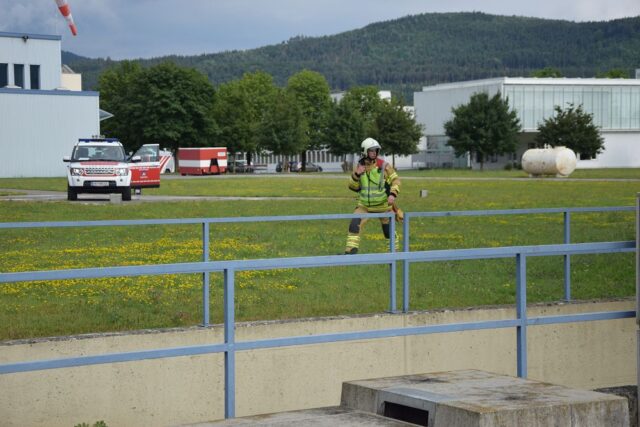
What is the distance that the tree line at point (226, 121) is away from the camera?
113438 millimetres

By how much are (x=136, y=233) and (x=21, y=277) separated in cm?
1492

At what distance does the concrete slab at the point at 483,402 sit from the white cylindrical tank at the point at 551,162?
72881 mm

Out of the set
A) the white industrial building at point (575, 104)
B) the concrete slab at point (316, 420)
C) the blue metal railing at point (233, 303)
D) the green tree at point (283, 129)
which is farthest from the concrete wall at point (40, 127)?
the concrete slab at point (316, 420)

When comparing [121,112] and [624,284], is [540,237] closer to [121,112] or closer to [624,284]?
[624,284]

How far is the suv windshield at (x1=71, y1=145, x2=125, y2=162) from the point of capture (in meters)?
38.0

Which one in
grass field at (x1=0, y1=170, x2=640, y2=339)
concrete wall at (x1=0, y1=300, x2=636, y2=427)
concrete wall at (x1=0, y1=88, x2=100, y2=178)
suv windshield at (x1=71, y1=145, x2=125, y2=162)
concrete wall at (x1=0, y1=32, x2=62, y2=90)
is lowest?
concrete wall at (x1=0, y1=300, x2=636, y2=427)

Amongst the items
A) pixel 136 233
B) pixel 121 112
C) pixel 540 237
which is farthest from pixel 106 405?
pixel 121 112

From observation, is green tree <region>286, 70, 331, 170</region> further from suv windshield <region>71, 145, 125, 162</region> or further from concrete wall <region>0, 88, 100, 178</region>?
suv windshield <region>71, 145, 125, 162</region>

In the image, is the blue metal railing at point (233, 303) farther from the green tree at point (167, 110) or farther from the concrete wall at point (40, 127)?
the green tree at point (167, 110)

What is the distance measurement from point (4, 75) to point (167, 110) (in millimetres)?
26090

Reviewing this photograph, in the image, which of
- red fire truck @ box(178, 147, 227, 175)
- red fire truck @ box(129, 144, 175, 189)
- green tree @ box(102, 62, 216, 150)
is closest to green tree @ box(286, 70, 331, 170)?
green tree @ box(102, 62, 216, 150)

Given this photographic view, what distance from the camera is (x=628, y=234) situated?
24.2 meters

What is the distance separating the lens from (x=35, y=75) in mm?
89000

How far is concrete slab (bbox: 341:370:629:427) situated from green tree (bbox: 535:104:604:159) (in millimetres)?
104418
